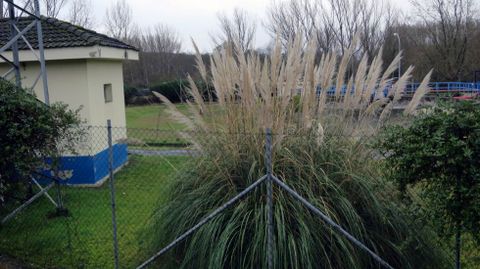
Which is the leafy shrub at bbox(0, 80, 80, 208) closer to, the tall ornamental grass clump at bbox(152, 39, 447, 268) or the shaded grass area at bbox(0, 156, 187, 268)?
the shaded grass area at bbox(0, 156, 187, 268)

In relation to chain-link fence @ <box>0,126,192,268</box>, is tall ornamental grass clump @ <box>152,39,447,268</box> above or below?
above

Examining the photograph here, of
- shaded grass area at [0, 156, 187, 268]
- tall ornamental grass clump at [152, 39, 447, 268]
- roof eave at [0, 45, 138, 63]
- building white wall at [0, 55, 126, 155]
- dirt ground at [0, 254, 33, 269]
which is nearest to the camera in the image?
tall ornamental grass clump at [152, 39, 447, 268]

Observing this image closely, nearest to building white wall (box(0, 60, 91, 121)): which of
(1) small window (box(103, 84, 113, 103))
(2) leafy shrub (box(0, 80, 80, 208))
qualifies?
(1) small window (box(103, 84, 113, 103))

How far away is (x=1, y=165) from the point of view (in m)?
4.35

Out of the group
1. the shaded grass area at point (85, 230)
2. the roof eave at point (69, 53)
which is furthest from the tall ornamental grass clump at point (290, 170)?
the roof eave at point (69, 53)

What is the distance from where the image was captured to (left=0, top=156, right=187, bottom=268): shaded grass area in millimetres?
4543

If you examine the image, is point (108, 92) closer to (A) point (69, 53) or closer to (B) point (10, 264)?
(A) point (69, 53)

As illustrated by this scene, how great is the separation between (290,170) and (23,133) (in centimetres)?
265

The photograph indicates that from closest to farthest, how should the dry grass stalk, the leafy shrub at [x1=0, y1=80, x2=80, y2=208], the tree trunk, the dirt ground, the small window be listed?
1. the tree trunk
2. the dry grass stalk
3. the leafy shrub at [x1=0, y1=80, x2=80, y2=208]
4. the dirt ground
5. the small window

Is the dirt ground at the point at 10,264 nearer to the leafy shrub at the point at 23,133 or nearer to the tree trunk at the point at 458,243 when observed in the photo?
the leafy shrub at the point at 23,133

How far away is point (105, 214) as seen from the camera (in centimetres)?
622

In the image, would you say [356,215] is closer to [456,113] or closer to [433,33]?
[456,113]

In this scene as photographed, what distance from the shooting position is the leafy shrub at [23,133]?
4.30m

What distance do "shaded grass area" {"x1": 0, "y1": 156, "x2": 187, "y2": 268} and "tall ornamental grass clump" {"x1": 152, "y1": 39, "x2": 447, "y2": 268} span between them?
0.60 metres
